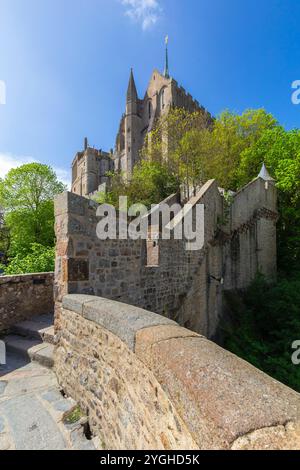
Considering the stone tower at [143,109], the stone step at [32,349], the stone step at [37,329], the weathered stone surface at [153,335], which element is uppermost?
the stone tower at [143,109]

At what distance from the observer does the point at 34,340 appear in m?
4.36

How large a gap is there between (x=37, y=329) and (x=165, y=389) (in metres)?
3.93

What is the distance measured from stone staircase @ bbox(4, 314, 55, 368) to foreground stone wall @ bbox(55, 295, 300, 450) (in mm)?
1031

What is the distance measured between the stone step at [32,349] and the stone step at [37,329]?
0.08 meters

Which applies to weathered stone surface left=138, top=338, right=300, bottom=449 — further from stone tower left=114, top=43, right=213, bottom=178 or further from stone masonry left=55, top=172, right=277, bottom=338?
stone tower left=114, top=43, right=213, bottom=178

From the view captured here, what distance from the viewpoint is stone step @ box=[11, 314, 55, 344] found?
4.20 meters

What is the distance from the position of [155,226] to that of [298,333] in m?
7.02

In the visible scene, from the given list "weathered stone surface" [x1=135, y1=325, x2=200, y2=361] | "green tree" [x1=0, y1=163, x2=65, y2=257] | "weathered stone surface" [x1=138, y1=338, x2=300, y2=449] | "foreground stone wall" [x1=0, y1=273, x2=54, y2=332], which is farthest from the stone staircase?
"green tree" [x1=0, y1=163, x2=65, y2=257]

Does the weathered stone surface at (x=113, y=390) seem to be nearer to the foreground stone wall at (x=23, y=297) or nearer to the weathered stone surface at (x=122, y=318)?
the weathered stone surface at (x=122, y=318)

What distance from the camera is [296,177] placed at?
45.0 ft

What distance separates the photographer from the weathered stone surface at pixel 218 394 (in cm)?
97

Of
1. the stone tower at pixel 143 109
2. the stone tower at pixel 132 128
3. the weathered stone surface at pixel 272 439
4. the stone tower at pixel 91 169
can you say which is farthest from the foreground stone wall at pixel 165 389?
the stone tower at pixel 91 169

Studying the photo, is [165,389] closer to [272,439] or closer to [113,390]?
[272,439]
